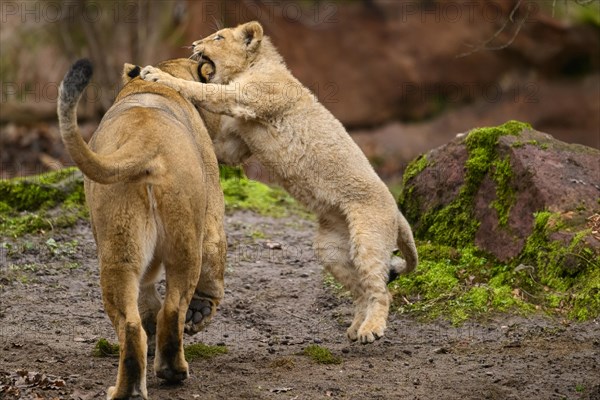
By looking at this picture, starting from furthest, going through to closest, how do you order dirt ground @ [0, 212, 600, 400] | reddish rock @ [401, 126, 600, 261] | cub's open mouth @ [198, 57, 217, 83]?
1. reddish rock @ [401, 126, 600, 261]
2. cub's open mouth @ [198, 57, 217, 83]
3. dirt ground @ [0, 212, 600, 400]

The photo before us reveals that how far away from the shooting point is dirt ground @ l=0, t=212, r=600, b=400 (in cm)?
634

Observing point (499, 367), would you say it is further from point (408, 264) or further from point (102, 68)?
point (102, 68)

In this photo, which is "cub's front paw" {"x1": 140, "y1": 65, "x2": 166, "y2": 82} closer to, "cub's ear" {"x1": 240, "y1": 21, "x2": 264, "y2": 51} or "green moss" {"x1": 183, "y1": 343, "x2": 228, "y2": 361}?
"cub's ear" {"x1": 240, "y1": 21, "x2": 264, "y2": 51}

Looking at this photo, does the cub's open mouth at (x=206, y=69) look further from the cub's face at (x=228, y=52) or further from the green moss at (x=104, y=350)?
the green moss at (x=104, y=350)

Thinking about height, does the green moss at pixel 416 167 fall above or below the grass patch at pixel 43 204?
above

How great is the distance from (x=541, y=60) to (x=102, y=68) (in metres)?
7.64

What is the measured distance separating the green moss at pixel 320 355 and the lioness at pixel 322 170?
385 mm

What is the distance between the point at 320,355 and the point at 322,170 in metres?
1.48

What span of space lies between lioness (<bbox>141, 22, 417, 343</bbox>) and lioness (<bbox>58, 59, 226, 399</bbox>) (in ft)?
5.11

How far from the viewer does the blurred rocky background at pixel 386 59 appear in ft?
59.3

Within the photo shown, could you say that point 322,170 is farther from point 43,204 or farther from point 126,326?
point 43,204

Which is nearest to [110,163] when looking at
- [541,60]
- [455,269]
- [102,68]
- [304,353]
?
[304,353]

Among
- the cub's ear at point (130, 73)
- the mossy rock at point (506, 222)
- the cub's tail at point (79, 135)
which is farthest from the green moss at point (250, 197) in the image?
the cub's tail at point (79, 135)

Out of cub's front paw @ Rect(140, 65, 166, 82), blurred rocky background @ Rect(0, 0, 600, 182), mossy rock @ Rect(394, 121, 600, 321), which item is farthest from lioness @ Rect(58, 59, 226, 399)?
blurred rocky background @ Rect(0, 0, 600, 182)
